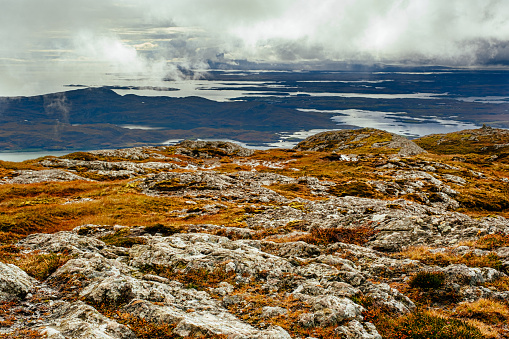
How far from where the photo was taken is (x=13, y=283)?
1550 centimetres

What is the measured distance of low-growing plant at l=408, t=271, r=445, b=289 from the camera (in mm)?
18359

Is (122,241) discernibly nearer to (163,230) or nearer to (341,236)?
(163,230)

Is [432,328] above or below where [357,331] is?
above

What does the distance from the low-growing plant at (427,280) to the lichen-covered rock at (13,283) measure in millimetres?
22702

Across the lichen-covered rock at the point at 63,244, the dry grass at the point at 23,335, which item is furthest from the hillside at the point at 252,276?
the lichen-covered rock at the point at 63,244

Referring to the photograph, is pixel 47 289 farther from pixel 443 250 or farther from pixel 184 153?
pixel 184 153

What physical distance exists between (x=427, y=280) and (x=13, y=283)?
78.9ft

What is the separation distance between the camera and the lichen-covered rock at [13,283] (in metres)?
15.0

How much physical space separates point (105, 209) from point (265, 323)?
3779 cm

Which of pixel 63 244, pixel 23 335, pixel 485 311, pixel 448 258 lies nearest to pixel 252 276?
pixel 23 335

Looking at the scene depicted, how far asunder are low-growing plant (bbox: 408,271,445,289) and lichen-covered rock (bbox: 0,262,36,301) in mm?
22702

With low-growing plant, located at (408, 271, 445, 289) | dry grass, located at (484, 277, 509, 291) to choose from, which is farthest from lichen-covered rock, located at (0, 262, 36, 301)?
dry grass, located at (484, 277, 509, 291)

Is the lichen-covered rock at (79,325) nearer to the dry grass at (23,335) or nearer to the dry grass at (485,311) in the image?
the dry grass at (23,335)

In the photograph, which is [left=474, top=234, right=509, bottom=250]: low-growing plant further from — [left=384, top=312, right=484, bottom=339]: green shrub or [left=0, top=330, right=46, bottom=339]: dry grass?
[left=0, top=330, right=46, bottom=339]: dry grass
